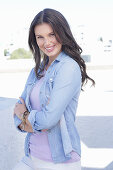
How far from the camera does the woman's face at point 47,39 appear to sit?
1.61 m

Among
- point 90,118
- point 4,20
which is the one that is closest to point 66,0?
point 4,20

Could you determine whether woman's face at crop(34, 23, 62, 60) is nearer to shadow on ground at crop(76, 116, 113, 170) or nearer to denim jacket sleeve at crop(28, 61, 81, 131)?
denim jacket sleeve at crop(28, 61, 81, 131)

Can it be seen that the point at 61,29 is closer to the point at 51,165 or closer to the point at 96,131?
the point at 51,165

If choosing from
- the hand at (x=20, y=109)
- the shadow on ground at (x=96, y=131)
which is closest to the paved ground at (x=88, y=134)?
the shadow on ground at (x=96, y=131)

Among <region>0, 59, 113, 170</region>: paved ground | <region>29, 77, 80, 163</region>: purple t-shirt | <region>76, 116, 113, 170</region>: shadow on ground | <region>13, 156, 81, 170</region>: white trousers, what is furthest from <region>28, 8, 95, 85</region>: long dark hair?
<region>76, 116, 113, 170</region>: shadow on ground

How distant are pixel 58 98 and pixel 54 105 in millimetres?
41

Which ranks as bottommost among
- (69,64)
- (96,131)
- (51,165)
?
(96,131)

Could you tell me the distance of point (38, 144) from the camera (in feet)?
5.31

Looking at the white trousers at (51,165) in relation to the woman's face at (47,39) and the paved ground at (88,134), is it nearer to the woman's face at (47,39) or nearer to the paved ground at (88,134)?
the woman's face at (47,39)

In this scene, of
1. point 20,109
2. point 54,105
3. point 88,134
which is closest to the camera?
point 54,105

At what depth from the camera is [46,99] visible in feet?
5.15

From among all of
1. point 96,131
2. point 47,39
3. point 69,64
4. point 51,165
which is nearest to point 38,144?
point 51,165

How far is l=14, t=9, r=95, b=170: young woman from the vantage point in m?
1.49

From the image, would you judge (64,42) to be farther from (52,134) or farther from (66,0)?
(66,0)
